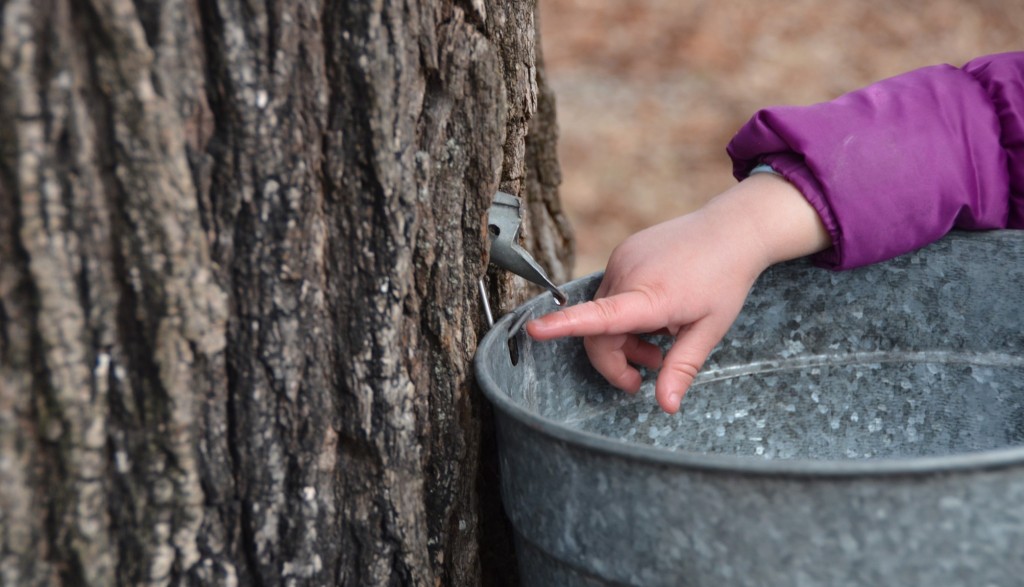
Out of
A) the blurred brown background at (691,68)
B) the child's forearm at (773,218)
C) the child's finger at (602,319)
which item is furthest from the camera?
the blurred brown background at (691,68)

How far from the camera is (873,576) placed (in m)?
0.75

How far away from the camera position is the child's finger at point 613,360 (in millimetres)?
1146

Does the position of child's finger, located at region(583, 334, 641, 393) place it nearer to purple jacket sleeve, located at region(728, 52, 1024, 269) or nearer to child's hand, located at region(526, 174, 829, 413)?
child's hand, located at region(526, 174, 829, 413)

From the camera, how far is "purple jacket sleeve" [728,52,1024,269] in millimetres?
1141

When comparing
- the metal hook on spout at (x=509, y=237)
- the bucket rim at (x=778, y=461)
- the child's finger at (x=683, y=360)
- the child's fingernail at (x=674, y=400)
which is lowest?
the child's fingernail at (x=674, y=400)

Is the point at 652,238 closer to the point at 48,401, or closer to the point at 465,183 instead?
the point at 465,183

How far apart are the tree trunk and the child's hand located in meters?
0.16

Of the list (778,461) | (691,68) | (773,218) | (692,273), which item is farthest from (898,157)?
(691,68)

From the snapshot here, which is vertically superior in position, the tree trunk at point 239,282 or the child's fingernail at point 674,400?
the tree trunk at point 239,282

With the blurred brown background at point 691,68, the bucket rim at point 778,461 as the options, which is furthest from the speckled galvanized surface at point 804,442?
the blurred brown background at point 691,68

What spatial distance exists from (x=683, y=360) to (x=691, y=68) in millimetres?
4016

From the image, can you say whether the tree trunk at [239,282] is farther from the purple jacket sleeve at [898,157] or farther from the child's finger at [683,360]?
the purple jacket sleeve at [898,157]

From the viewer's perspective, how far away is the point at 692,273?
1082 millimetres

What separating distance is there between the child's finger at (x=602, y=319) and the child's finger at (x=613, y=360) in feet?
→ 0.26
